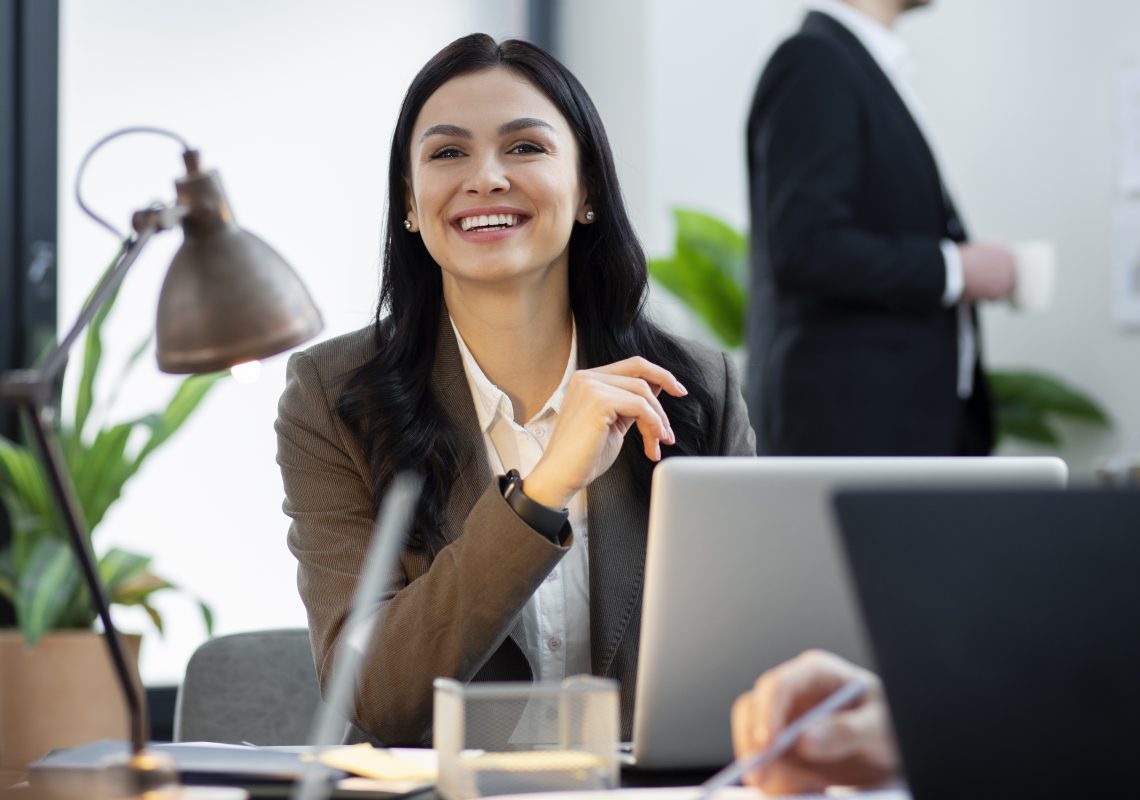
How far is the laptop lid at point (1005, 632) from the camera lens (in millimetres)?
697

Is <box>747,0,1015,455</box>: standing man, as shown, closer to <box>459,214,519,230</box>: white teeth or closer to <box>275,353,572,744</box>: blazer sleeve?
<box>459,214,519,230</box>: white teeth

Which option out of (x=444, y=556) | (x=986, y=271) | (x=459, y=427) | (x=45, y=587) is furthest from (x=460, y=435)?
(x=45, y=587)

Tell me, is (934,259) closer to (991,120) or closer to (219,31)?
(991,120)

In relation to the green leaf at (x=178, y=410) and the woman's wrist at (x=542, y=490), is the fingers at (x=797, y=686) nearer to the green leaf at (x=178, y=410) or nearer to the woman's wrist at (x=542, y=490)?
the woman's wrist at (x=542, y=490)

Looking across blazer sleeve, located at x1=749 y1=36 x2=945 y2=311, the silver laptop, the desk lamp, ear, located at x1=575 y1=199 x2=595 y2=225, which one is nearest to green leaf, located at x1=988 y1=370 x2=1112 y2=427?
blazer sleeve, located at x1=749 y1=36 x2=945 y2=311

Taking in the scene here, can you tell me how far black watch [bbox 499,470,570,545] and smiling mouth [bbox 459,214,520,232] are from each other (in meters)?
0.48

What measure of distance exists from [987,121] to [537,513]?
115 inches

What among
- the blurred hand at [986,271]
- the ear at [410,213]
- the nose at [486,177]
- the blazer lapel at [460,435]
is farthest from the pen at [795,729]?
the blurred hand at [986,271]

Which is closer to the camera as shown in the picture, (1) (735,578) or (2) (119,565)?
(1) (735,578)

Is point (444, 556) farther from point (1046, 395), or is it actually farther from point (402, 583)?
point (1046, 395)

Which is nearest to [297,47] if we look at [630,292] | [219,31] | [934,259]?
[219,31]

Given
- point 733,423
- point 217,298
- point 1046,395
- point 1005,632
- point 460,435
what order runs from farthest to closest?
point 1046,395, point 733,423, point 460,435, point 217,298, point 1005,632

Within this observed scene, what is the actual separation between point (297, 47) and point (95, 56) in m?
0.58

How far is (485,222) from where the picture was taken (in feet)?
5.83
